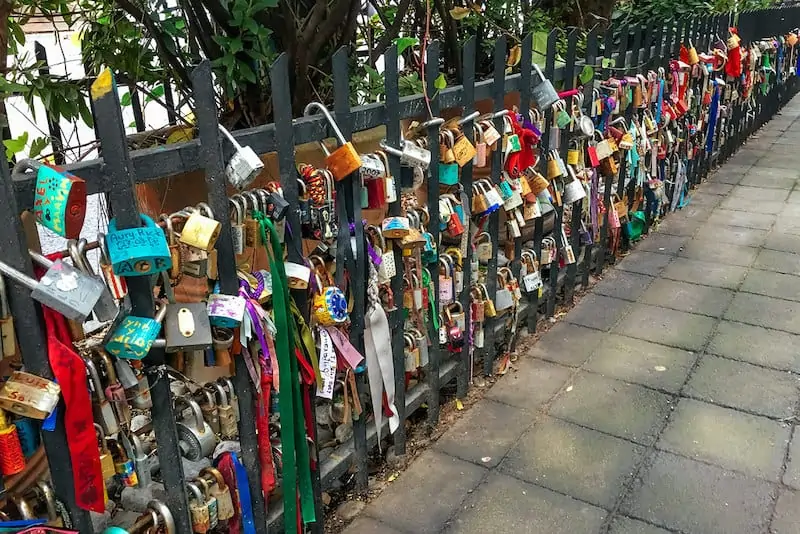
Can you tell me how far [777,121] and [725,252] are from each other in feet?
20.3

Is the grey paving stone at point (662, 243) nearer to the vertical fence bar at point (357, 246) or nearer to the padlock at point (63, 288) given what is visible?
the vertical fence bar at point (357, 246)

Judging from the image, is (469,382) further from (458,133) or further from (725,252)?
(725,252)

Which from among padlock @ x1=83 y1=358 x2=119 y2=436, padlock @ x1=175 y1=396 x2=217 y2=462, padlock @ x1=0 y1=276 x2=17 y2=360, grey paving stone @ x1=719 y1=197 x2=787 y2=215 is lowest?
grey paving stone @ x1=719 y1=197 x2=787 y2=215

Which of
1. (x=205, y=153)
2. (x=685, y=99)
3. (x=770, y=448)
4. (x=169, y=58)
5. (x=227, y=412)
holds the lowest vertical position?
(x=770, y=448)

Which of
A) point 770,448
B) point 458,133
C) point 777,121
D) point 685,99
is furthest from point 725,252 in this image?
point 777,121

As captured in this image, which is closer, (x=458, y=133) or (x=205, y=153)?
(x=205, y=153)

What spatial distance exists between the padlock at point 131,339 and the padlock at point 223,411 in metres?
0.43

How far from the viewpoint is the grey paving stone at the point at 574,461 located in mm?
2549

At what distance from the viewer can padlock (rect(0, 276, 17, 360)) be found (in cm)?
139

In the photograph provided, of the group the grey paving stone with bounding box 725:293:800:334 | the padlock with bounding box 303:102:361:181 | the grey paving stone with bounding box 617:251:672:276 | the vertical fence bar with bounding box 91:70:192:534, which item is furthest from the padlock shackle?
the grey paving stone with bounding box 617:251:672:276

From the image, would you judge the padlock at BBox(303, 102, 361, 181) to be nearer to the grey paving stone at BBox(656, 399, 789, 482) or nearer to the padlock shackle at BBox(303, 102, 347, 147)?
the padlock shackle at BBox(303, 102, 347, 147)

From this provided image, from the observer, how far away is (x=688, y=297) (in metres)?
4.18

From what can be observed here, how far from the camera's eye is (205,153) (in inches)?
67.1

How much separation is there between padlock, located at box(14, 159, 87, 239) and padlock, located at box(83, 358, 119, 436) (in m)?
0.33
